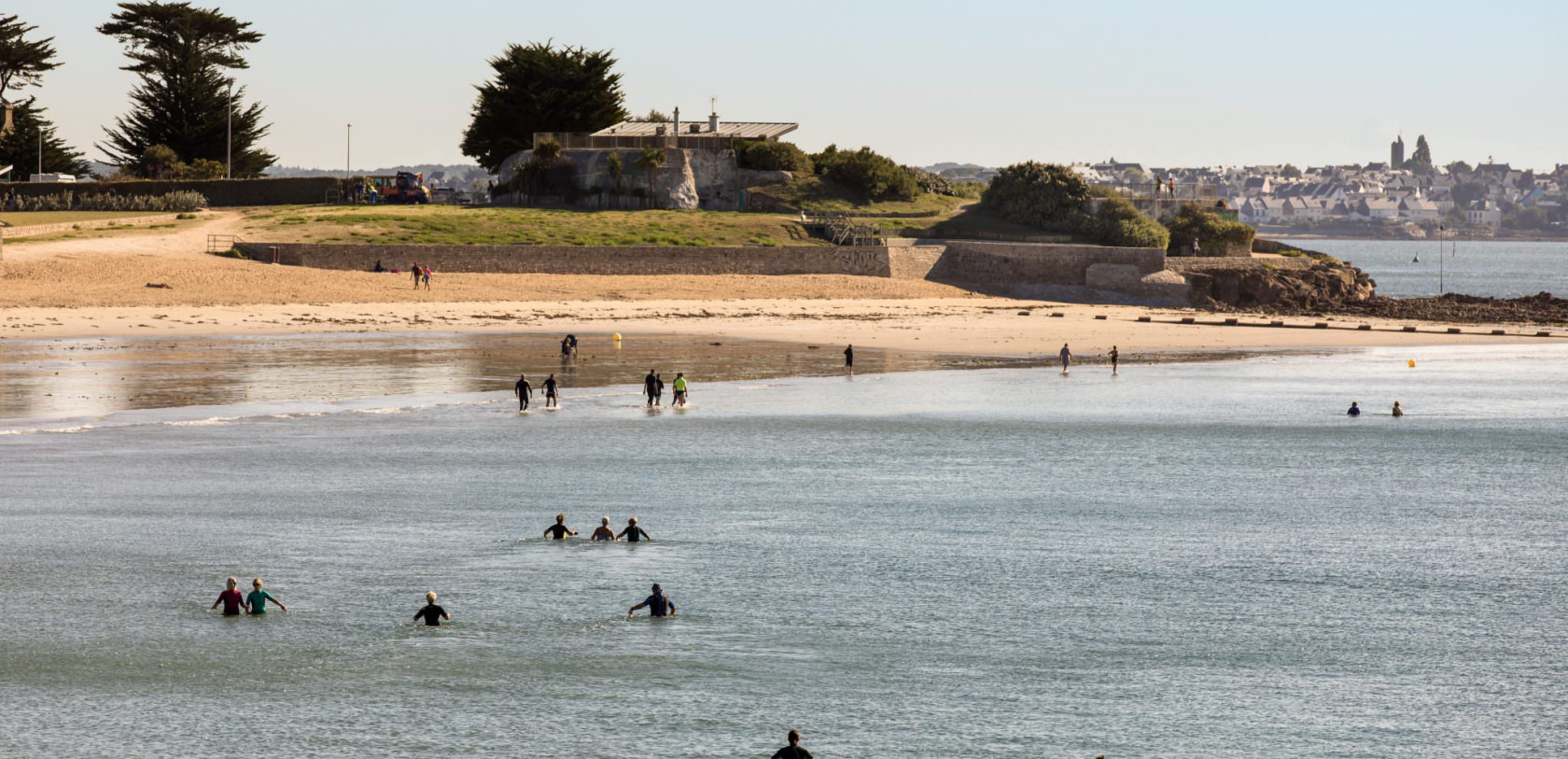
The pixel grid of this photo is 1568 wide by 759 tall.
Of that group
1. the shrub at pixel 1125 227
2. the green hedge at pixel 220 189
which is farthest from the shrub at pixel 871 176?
the green hedge at pixel 220 189

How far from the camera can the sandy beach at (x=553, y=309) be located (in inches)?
2640

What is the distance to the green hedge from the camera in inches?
3681

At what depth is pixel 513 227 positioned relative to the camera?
89000 mm

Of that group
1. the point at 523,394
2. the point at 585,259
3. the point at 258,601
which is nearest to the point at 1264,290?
the point at 585,259

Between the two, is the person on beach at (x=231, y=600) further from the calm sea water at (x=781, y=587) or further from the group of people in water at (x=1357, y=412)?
the group of people in water at (x=1357, y=412)

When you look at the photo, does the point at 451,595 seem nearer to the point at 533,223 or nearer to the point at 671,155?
the point at 533,223

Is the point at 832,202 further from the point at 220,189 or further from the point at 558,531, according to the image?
the point at 558,531

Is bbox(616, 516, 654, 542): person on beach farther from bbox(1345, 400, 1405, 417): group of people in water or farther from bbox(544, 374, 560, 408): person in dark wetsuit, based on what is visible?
bbox(1345, 400, 1405, 417): group of people in water

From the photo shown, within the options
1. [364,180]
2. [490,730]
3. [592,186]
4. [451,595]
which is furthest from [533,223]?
[490,730]

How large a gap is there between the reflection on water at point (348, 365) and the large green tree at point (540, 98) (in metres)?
42.6

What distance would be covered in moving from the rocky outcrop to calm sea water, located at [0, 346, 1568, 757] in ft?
145

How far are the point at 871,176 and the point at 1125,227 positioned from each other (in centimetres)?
1902

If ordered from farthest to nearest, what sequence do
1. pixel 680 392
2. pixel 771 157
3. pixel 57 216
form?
pixel 771 157
pixel 57 216
pixel 680 392

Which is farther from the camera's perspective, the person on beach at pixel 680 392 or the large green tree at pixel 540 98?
the large green tree at pixel 540 98
